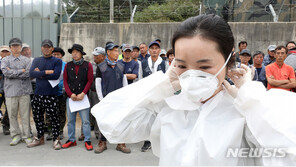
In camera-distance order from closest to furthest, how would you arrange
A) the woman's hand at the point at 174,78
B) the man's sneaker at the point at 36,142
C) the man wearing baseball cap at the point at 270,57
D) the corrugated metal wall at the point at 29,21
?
the woman's hand at the point at 174,78, the man's sneaker at the point at 36,142, the man wearing baseball cap at the point at 270,57, the corrugated metal wall at the point at 29,21

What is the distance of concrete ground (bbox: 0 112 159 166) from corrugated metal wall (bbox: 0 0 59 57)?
5.45 meters

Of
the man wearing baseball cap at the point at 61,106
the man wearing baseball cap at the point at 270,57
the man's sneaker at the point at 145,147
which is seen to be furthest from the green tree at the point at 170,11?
the man's sneaker at the point at 145,147

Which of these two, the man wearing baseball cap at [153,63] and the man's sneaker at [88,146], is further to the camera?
the man wearing baseball cap at [153,63]

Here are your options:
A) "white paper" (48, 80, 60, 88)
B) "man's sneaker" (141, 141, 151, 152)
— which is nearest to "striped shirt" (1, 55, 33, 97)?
"white paper" (48, 80, 60, 88)

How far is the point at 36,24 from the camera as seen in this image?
929 cm

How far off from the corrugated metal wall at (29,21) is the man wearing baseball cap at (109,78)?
557 cm

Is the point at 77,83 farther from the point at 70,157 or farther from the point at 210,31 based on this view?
the point at 210,31

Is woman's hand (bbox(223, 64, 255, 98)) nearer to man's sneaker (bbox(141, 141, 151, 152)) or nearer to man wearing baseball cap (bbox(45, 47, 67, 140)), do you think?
man's sneaker (bbox(141, 141, 151, 152))

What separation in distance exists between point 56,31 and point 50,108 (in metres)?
5.41

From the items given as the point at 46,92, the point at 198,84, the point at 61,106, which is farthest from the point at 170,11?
the point at 198,84

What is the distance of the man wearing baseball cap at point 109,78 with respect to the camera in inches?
184

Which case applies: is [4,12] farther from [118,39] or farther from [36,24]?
[118,39]

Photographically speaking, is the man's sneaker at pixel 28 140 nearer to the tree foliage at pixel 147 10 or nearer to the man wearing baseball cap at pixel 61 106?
the man wearing baseball cap at pixel 61 106

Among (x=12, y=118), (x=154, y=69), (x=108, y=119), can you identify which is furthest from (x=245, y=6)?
(x=108, y=119)
